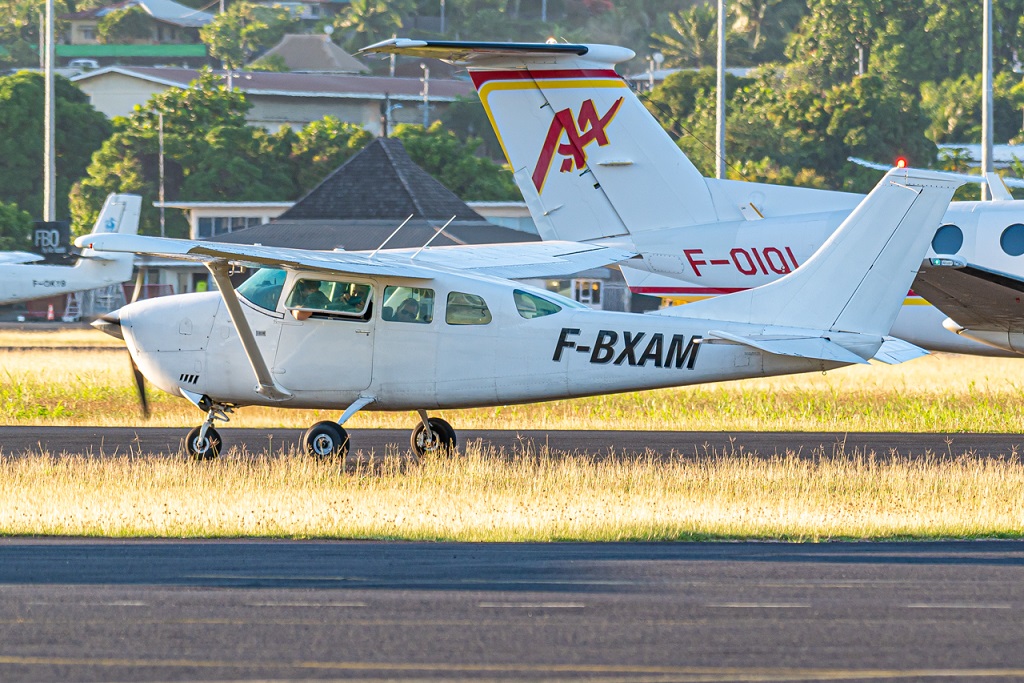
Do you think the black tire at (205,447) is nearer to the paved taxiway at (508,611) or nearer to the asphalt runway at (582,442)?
the asphalt runway at (582,442)

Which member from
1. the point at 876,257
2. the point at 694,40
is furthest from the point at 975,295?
the point at 694,40

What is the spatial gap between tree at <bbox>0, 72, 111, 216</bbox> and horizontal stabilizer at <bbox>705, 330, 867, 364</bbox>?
8147cm

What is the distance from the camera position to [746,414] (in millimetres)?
24000

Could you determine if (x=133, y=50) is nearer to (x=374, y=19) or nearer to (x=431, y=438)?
(x=374, y=19)

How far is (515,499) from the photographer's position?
13.9 meters

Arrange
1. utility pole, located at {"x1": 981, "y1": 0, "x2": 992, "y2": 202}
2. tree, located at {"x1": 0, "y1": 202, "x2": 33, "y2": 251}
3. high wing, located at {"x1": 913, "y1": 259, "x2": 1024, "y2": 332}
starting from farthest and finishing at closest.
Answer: tree, located at {"x1": 0, "y1": 202, "x2": 33, "y2": 251} → utility pole, located at {"x1": 981, "y1": 0, "x2": 992, "y2": 202} → high wing, located at {"x1": 913, "y1": 259, "x2": 1024, "y2": 332}

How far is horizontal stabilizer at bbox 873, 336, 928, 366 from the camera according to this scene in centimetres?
1548

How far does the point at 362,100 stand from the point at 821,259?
375ft

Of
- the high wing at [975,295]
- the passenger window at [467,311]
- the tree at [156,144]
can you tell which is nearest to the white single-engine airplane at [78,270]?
the high wing at [975,295]

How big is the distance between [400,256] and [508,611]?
928 centimetres

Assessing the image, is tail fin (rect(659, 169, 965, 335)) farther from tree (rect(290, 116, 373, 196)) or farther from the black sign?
tree (rect(290, 116, 373, 196))

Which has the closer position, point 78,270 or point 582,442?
point 582,442

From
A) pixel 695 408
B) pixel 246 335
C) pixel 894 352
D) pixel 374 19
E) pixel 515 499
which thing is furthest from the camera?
pixel 374 19

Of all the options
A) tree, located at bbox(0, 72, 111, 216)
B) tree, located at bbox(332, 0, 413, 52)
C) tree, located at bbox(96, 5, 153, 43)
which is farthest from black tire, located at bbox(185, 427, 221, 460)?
tree, located at bbox(96, 5, 153, 43)
